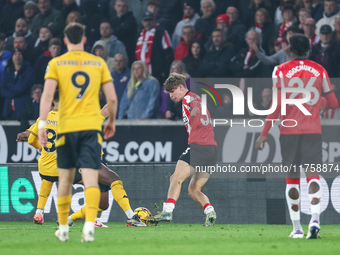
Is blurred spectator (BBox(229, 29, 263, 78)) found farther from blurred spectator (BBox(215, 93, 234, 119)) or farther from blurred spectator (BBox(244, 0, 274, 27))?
blurred spectator (BBox(244, 0, 274, 27))

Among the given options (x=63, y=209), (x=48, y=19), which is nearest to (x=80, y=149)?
(x=63, y=209)

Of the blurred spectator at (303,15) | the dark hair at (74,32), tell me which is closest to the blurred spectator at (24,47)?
the blurred spectator at (303,15)

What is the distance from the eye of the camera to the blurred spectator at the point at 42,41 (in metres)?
14.0

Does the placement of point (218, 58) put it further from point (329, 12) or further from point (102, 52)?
point (102, 52)

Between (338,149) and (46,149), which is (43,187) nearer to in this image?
(46,149)

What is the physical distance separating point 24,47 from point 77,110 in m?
9.50

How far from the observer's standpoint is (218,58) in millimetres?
12586

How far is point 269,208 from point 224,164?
1099mm

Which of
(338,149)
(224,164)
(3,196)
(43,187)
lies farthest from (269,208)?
(3,196)

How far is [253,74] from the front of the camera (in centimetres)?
1232

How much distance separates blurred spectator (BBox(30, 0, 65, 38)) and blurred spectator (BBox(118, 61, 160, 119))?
115 inches

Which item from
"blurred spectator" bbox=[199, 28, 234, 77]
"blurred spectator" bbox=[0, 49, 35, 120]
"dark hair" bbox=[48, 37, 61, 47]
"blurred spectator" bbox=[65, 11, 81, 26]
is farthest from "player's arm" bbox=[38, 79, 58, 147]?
"blurred spectator" bbox=[65, 11, 81, 26]

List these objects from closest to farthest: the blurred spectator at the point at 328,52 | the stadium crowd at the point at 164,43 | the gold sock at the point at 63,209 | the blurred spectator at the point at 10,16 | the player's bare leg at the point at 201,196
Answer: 1. the gold sock at the point at 63,209
2. the player's bare leg at the point at 201,196
3. the blurred spectator at the point at 328,52
4. the stadium crowd at the point at 164,43
5. the blurred spectator at the point at 10,16

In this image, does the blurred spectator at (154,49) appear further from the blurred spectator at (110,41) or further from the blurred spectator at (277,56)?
the blurred spectator at (277,56)
